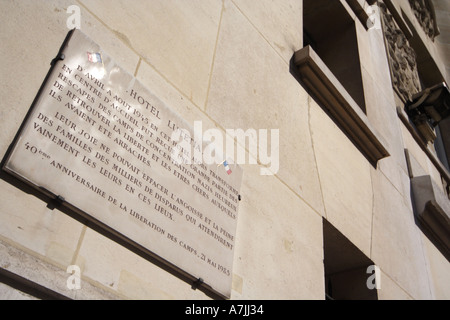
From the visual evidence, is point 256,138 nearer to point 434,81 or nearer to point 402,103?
point 402,103

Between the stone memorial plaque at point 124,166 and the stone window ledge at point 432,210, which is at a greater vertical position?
the stone window ledge at point 432,210

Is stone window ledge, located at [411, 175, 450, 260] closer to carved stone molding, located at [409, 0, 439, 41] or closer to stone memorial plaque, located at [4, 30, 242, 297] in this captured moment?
stone memorial plaque, located at [4, 30, 242, 297]

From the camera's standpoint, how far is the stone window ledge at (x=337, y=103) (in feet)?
15.6

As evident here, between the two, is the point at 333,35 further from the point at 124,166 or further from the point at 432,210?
the point at 124,166

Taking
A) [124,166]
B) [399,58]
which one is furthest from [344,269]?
[399,58]

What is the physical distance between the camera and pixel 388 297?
173 inches

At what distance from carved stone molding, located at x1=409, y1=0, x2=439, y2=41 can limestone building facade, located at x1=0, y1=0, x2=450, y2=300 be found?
15.0ft

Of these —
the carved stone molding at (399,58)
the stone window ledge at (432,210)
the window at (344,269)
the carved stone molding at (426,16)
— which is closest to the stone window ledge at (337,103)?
the stone window ledge at (432,210)

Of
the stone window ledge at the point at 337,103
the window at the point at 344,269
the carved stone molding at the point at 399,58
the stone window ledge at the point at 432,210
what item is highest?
the carved stone molding at the point at 399,58

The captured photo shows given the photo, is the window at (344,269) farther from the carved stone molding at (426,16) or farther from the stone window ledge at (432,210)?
the carved stone molding at (426,16)

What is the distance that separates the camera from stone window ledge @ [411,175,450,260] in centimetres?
580

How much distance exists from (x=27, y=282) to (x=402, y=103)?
6.96 meters

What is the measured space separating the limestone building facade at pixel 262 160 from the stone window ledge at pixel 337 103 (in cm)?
2

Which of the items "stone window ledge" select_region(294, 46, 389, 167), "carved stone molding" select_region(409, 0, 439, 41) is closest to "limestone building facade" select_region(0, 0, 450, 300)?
"stone window ledge" select_region(294, 46, 389, 167)
